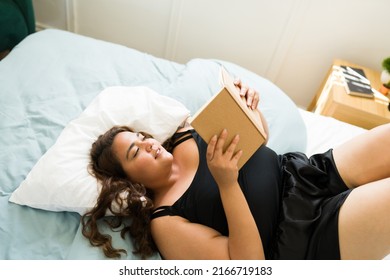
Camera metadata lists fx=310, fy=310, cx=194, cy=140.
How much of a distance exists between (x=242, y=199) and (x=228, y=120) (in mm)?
244

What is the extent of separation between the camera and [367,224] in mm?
835

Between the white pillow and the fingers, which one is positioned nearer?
the fingers

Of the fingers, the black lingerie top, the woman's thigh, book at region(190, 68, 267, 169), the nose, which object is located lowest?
the black lingerie top

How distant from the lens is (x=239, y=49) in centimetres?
229

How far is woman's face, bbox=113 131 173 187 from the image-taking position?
1.06 metres

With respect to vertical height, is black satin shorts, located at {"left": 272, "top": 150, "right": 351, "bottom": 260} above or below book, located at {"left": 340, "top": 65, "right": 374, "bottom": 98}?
below

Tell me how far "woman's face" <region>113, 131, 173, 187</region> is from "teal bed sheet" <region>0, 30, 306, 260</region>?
213 millimetres

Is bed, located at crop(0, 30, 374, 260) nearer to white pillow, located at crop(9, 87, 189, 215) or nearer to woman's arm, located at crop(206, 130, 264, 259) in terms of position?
white pillow, located at crop(9, 87, 189, 215)

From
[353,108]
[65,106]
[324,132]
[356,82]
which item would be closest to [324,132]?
[324,132]

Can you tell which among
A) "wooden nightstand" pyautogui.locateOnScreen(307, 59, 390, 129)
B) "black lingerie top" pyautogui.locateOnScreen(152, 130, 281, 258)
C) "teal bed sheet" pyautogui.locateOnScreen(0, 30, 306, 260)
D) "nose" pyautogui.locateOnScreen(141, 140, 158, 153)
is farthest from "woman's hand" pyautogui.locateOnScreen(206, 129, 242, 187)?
"wooden nightstand" pyautogui.locateOnScreen(307, 59, 390, 129)

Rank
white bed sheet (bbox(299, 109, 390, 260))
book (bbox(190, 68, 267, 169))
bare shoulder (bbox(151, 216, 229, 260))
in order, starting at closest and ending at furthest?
1. book (bbox(190, 68, 267, 169))
2. bare shoulder (bbox(151, 216, 229, 260))
3. white bed sheet (bbox(299, 109, 390, 260))

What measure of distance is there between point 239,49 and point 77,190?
168 centimetres
